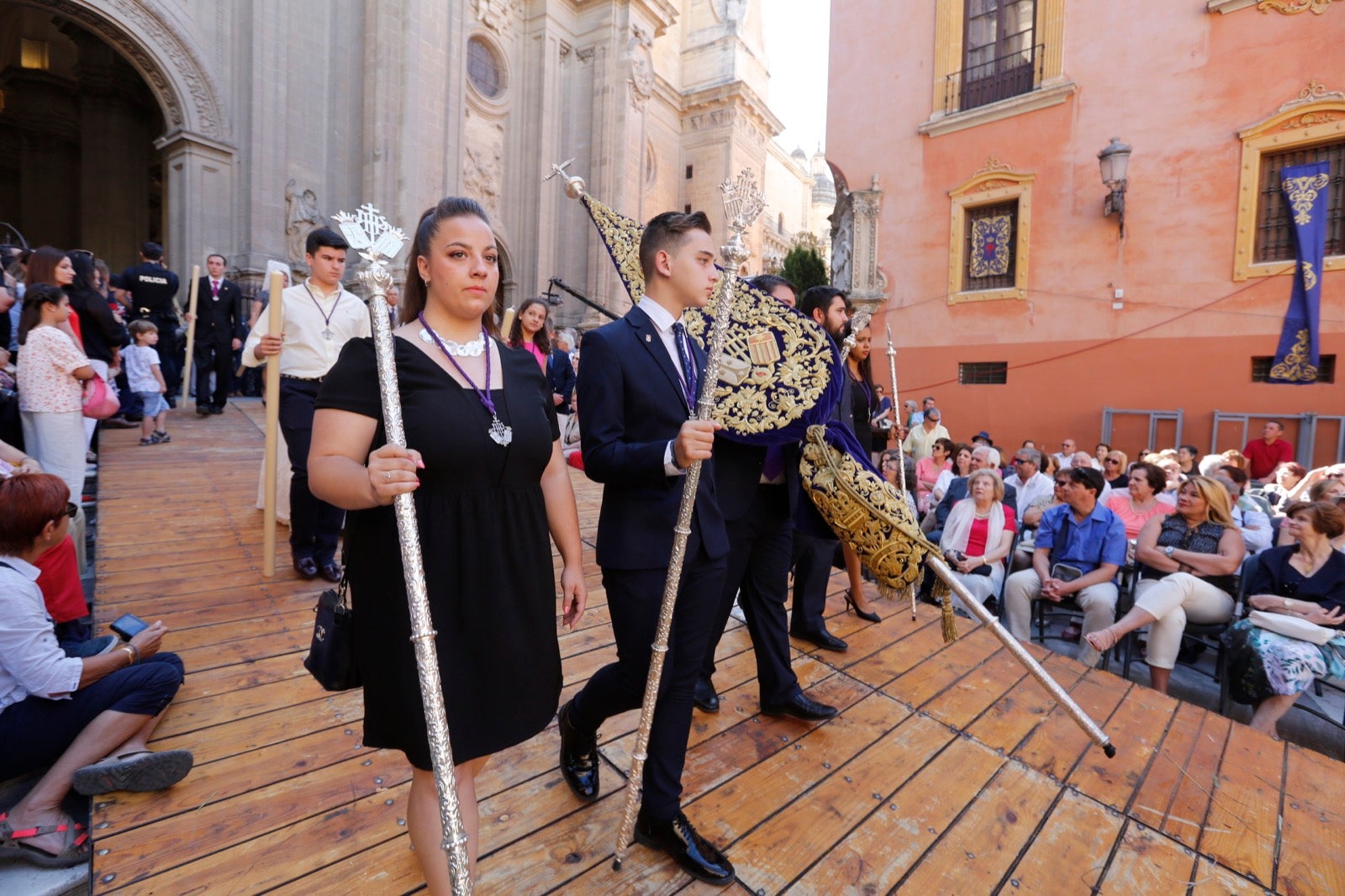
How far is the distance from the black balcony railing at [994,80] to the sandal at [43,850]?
14.8 m

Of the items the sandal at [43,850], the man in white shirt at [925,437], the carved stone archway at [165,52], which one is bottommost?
the sandal at [43,850]

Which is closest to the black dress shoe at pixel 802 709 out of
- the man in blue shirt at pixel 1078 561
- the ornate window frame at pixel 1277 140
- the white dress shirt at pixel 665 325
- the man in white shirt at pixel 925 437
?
the white dress shirt at pixel 665 325

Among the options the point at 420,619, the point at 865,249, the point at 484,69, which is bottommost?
the point at 420,619

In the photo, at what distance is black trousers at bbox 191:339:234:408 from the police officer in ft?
1.18

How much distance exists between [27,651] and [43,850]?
614 millimetres

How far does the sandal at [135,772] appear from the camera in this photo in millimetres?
2119

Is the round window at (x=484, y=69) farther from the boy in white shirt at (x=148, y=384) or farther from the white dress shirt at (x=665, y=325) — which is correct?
the white dress shirt at (x=665, y=325)

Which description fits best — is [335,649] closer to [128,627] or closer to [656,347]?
[656,347]

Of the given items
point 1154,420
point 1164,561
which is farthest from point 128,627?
point 1154,420

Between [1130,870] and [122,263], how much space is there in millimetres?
21393

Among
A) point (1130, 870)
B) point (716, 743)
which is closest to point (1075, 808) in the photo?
point (1130, 870)

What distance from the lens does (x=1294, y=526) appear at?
406 cm

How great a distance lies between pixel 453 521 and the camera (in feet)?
5.18

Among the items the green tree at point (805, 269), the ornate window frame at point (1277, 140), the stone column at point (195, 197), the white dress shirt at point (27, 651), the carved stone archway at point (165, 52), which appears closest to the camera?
the white dress shirt at point (27, 651)
